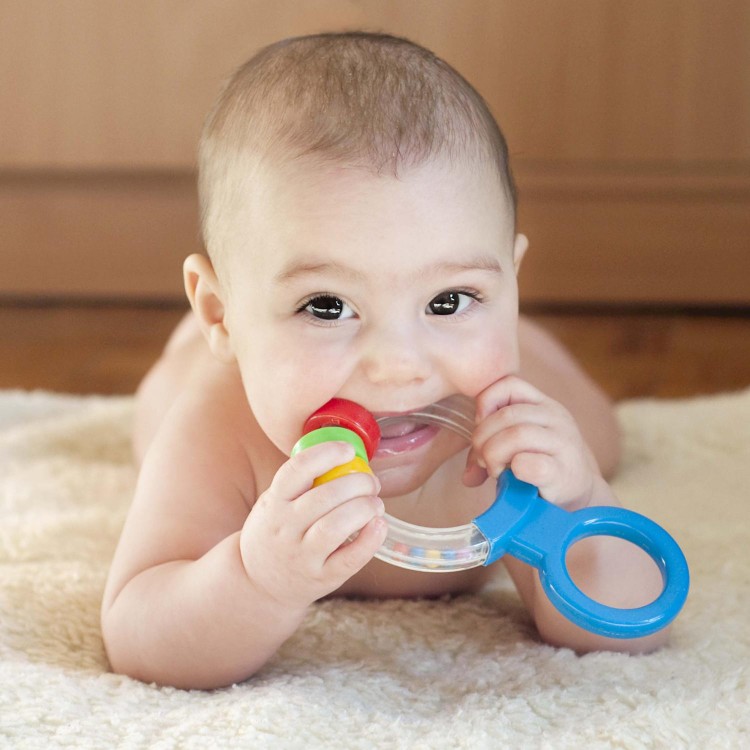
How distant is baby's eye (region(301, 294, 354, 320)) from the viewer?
27.9 inches

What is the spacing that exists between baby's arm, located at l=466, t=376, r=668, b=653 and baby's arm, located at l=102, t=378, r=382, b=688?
0.39ft

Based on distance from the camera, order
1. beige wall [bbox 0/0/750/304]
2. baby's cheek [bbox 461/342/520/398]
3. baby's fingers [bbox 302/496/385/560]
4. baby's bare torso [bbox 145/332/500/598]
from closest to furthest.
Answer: baby's fingers [bbox 302/496/385/560]
baby's cheek [bbox 461/342/520/398]
baby's bare torso [bbox 145/332/500/598]
beige wall [bbox 0/0/750/304]

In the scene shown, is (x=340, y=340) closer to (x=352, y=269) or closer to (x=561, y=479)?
(x=352, y=269)

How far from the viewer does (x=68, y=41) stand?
197 cm

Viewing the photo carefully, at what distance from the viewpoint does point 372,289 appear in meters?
0.69

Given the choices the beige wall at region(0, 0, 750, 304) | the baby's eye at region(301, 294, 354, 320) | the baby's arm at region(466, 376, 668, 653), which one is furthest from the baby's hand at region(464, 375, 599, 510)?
the beige wall at region(0, 0, 750, 304)

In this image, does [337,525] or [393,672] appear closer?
[337,525]

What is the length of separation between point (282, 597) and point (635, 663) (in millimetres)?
237

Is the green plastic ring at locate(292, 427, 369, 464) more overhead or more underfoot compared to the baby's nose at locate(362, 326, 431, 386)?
more underfoot

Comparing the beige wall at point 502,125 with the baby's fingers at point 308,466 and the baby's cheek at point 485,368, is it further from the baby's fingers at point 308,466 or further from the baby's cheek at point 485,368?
the baby's fingers at point 308,466

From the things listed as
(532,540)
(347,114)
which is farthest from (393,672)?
(347,114)

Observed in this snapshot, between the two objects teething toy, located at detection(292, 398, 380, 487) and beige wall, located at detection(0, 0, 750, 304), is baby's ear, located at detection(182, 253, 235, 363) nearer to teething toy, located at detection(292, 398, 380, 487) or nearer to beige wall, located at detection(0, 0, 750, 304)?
teething toy, located at detection(292, 398, 380, 487)

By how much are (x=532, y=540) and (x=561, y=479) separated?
0.16 feet

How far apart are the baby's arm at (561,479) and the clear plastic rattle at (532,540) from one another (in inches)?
0.7
